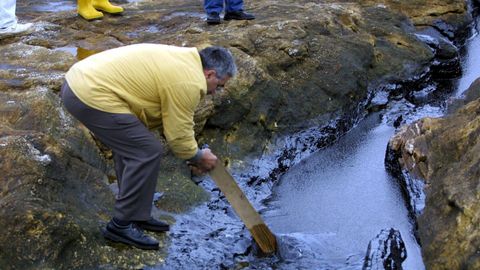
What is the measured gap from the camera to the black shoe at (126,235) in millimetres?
4152

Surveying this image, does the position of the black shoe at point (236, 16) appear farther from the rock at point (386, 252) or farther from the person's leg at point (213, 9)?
the rock at point (386, 252)

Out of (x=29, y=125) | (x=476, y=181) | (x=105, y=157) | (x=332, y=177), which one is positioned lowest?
(x=332, y=177)

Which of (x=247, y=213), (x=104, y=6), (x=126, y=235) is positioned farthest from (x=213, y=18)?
(x=126, y=235)

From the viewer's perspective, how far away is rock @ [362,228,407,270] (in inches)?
178

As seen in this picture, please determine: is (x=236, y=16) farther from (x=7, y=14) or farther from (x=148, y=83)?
(x=148, y=83)

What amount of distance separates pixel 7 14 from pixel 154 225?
3896 mm

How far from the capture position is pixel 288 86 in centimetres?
715

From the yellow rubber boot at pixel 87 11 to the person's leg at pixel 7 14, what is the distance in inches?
37.6

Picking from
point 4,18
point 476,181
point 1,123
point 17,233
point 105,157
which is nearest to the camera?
point 17,233

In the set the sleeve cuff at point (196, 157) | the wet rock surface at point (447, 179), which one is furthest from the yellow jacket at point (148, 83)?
the wet rock surface at point (447, 179)

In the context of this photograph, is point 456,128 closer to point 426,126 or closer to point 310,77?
point 426,126

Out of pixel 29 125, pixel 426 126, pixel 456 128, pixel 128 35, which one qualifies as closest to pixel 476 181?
pixel 456 128

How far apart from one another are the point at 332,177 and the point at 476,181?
6.54 feet

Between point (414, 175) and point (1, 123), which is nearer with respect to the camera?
point (1, 123)
